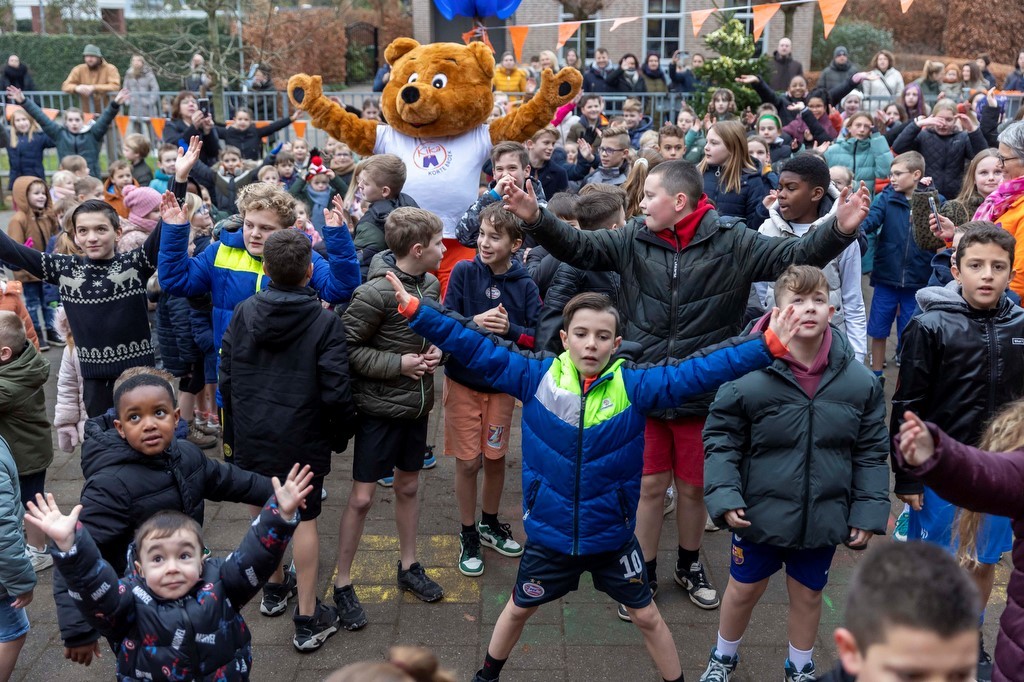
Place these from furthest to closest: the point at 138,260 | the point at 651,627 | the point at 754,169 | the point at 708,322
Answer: the point at 754,169 → the point at 138,260 → the point at 708,322 → the point at 651,627

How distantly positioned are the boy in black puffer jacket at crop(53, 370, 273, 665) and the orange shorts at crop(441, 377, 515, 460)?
1.32 metres

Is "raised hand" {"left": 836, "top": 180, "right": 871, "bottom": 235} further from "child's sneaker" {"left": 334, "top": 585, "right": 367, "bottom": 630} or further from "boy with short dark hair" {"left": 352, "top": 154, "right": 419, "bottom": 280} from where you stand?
"boy with short dark hair" {"left": 352, "top": 154, "right": 419, "bottom": 280}

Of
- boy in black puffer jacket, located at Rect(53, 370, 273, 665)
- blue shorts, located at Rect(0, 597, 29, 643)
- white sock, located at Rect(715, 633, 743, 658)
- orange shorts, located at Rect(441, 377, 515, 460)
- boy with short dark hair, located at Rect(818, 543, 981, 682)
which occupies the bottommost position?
white sock, located at Rect(715, 633, 743, 658)

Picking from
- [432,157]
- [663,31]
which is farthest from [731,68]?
[663,31]

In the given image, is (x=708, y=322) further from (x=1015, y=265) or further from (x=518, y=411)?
(x=518, y=411)

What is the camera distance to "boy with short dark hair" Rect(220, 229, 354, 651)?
4109 millimetres

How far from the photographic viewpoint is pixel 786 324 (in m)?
3.40

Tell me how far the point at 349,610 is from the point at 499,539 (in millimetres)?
973

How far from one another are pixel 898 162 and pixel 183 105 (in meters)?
8.05

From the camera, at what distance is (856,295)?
15.6 feet

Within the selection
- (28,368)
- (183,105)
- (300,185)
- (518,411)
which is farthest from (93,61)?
(28,368)

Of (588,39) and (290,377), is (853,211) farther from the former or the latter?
(588,39)

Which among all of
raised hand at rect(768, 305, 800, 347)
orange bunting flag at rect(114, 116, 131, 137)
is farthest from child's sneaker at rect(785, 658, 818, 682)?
orange bunting flag at rect(114, 116, 131, 137)

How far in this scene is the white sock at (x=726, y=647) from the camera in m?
3.92
